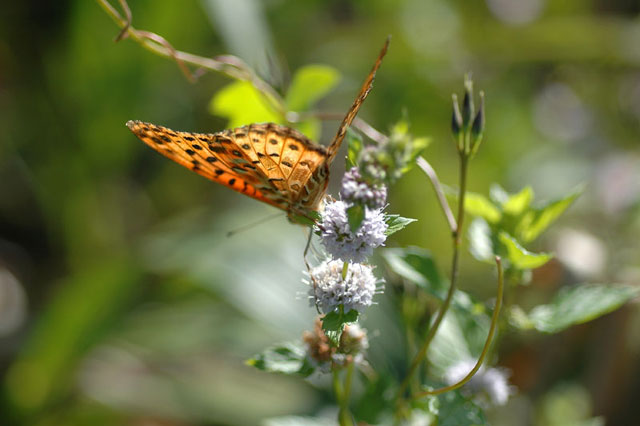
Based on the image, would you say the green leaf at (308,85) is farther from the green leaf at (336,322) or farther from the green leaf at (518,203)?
A: the green leaf at (336,322)

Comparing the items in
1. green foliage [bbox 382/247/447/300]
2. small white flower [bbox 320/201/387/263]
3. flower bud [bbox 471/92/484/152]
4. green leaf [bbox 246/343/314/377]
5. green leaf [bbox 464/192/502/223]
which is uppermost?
flower bud [bbox 471/92/484/152]

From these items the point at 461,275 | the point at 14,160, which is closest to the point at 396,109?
the point at 461,275

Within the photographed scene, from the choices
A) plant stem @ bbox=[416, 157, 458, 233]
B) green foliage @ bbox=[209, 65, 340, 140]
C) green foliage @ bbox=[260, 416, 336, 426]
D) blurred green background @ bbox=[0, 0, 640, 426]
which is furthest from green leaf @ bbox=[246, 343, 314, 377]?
blurred green background @ bbox=[0, 0, 640, 426]

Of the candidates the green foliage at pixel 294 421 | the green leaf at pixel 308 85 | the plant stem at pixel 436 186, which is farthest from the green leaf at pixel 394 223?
the green leaf at pixel 308 85

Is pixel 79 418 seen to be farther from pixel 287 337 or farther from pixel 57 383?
pixel 287 337

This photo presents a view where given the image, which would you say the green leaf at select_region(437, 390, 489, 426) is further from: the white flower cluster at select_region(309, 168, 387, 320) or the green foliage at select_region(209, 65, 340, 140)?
the green foliage at select_region(209, 65, 340, 140)

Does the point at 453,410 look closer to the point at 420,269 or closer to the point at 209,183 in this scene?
the point at 420,269

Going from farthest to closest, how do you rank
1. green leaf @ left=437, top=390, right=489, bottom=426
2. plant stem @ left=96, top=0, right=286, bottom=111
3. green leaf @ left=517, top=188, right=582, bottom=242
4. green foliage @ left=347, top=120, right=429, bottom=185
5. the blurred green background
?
the blurred green background
plant stem @ left=96, top=0, right=286, bottom=111
green leaf @ left=517, top=188, right=582, bottom=242
green leaf @ left=437, top=390, right=489, bottom=426
green foliage @ left=347, top=120, right=429, bottom=185
